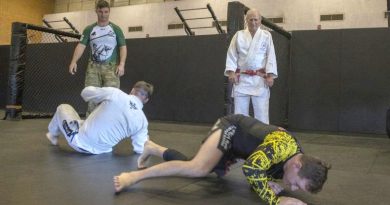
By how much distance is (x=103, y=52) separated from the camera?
4.02 meters

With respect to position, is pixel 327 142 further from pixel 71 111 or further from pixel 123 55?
pixel 71 111

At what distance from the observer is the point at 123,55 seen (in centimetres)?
406

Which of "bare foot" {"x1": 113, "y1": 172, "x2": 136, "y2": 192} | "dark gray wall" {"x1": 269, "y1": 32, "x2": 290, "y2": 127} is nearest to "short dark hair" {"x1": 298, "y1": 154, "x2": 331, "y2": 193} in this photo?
"bare foot" {"x1": 113, "y1": 172, "x2": 136, "y2": 192}

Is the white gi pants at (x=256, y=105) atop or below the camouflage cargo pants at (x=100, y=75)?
below

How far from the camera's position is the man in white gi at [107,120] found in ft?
9.71

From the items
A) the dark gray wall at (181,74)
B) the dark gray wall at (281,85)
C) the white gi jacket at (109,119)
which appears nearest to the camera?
the white gi jacket at (109,119)

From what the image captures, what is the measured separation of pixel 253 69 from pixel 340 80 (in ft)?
9.20

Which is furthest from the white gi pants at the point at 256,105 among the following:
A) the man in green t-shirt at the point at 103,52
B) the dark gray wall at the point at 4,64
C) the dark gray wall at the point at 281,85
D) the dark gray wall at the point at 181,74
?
the dark gray wall at the point at 4,64

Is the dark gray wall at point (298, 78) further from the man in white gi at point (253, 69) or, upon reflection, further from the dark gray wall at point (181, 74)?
the man in white gi at point (253, 69)

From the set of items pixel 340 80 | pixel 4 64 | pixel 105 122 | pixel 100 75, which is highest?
pixel 4 64

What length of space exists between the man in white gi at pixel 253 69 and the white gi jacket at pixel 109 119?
3.49ft

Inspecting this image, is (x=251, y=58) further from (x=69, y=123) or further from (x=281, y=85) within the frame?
(x=281, y=85)

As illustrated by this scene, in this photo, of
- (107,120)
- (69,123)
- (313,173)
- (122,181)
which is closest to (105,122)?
(107,120)

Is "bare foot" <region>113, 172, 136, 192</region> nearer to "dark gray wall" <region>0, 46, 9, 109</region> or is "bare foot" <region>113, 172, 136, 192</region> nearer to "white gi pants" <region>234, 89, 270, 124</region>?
"white gi pants" <region>234, 89, 270, 124</region>
